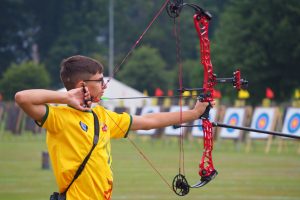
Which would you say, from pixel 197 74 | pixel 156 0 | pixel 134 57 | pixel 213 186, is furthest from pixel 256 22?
pixel 156 0

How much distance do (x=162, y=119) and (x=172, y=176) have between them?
1024 cm

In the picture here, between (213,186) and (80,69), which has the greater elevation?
(80,69)

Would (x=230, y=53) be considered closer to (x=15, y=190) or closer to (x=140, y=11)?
(x=15, y=190)

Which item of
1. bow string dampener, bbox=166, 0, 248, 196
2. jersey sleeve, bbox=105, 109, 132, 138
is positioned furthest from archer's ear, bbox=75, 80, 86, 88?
bow string dampener, bbox=166, 0, 248, 196

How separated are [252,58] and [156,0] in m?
42.9

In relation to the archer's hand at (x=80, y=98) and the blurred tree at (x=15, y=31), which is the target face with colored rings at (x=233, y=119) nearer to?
the archer's hand at (x=80, y=98)

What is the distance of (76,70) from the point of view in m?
6.39

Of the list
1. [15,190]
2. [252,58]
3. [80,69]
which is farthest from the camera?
[252,58]

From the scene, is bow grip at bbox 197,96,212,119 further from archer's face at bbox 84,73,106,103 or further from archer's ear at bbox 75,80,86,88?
archer's ear at bbox 75,80,86,88

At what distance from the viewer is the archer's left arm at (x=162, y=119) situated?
6832mm

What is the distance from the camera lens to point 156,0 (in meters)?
84.6

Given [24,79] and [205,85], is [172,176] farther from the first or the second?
[24,79]

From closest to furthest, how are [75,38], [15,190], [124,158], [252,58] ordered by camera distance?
[15,190]
[124,158]
[252,58]
[75,38]

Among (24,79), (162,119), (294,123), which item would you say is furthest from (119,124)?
(24,79)
